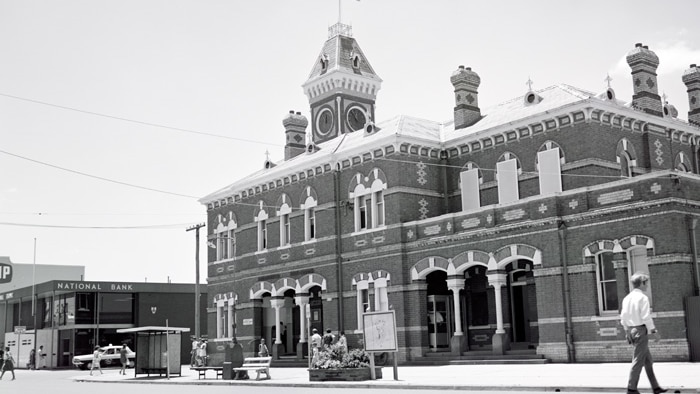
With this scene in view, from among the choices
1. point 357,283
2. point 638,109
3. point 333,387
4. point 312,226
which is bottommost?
point 333,387

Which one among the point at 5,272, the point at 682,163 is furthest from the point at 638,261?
the point at 5,272

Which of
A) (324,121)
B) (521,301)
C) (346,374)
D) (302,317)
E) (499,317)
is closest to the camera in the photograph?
(346,374)

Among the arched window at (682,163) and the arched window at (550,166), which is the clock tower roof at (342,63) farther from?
the arched window at (682,163)

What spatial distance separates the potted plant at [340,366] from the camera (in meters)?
23.7

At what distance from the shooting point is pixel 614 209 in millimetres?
27125

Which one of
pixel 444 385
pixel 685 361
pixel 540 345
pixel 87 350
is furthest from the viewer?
pixel 87 350

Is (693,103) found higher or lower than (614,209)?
higher

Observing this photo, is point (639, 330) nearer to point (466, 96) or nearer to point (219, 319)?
point (466, 96)

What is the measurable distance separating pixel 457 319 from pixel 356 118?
65.9 feet

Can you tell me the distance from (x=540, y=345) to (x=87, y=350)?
124 feet

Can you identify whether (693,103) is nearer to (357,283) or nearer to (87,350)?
(357,283)

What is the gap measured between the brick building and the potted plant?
7.83 m

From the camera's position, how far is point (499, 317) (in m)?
30.7

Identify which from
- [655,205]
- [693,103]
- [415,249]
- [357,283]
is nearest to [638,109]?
[693,103]
